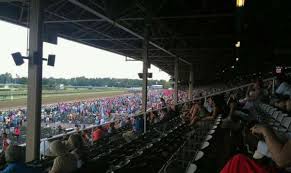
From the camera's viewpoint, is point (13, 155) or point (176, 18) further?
point (176, 18)

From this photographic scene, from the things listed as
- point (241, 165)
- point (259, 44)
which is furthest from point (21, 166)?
point (259, 44)

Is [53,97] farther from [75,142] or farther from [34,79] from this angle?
[75,142]

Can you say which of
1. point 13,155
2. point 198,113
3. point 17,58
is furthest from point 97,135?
point 13,155

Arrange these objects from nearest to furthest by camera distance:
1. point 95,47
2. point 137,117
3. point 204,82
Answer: point 137,117, point 95,47, point 204,82

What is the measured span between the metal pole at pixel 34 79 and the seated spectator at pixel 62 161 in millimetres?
3831

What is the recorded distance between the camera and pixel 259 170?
209cm

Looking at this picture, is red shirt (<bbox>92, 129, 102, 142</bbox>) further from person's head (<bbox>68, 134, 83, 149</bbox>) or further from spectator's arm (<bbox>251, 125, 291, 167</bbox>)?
spectator's arm (<bbox>251, 125, 291, 167</bbox>)

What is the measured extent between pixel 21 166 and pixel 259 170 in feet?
9.67

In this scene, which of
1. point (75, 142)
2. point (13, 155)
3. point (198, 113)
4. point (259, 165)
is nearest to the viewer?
point (259, 165)

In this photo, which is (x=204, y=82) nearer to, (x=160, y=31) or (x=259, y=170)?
(x=160, y=31)

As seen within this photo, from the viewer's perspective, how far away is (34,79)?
828cm

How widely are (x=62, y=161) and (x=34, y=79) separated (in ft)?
14.0

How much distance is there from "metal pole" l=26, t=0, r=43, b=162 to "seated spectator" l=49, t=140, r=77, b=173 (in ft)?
12.6

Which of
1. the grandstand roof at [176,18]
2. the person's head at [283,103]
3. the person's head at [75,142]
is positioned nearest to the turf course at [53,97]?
the grandstand roof at [176,18]
